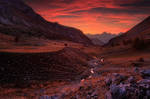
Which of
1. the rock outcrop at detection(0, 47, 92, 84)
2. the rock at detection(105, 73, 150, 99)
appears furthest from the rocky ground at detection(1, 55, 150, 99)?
the rock outcrop at detection(0, 47, 92, 84)

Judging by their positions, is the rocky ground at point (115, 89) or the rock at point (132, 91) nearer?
the rock at point (132, 91)

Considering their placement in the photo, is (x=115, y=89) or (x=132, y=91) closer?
(x=132, y=91)

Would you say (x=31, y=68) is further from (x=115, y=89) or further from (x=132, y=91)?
(x=132, y=91)

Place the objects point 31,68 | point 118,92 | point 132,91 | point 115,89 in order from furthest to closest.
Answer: point 31,68
point 115,89
point 118,92
point 132,91

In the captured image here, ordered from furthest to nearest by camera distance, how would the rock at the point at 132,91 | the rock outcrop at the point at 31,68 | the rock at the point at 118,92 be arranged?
1. the rock outcrop at the point at 31,68
2. the rock at the point at 118,92
3. the rock at the point at 132,91

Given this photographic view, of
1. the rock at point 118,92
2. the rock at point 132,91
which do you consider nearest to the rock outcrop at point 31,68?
the rock at point 118,92

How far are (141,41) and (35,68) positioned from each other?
127ft

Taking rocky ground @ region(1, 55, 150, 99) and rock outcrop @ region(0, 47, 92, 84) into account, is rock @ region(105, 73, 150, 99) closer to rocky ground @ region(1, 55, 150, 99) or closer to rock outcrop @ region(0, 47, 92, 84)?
rocky ground @ region(1, 55, 150, 99)

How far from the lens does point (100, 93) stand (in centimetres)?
1193

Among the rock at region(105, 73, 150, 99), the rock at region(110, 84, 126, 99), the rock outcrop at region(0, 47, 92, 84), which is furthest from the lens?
the rock outcrop at region(0, 47, 92, 84)

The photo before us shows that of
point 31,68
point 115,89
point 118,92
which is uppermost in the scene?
point 31,68

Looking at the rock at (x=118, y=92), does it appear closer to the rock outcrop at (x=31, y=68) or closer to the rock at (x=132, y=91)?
the rock at (x=132, y=91)

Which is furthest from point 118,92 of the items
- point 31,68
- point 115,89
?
point 31,68

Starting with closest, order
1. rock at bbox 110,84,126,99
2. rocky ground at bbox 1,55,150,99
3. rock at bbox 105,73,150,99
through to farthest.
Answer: rock at bbox 105,73,150,99, rocky ground at bbox 1,55,150,99, rock at bbox 110,84,126,99
